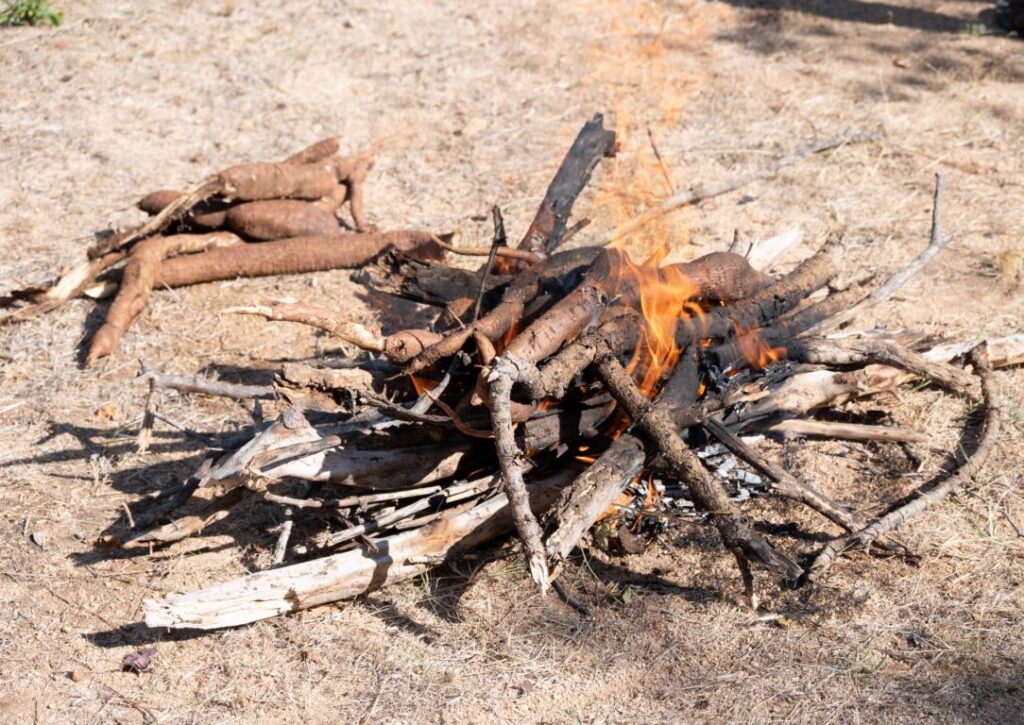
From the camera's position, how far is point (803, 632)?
12.2 ft

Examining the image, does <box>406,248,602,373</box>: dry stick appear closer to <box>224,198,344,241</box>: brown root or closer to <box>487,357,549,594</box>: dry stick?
<box>487,357,549,594</box>: dry stick

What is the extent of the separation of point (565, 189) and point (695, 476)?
212 cm

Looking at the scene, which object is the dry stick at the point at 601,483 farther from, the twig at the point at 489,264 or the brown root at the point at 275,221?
the brown root at the point at 275,221

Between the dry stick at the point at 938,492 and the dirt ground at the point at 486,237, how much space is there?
127 mm

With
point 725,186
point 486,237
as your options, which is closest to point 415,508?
point 486,237

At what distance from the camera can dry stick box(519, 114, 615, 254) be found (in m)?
5.16

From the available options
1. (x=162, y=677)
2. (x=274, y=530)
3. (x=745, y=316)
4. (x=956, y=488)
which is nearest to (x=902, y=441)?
(x=956, y=488)

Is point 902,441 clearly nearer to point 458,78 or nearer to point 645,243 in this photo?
point 645,243

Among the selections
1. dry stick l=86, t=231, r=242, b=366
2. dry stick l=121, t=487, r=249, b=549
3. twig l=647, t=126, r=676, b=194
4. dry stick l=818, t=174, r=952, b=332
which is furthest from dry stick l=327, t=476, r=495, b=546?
twig l=647, t=126, r=676, b=194

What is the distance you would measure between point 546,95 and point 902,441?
4.57 meters

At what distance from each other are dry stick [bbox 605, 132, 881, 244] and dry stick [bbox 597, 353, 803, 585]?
214cm

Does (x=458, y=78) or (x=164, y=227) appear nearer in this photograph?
(x=164, y=227)

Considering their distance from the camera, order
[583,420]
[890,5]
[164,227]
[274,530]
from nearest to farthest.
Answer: [583,420] < [274,530] < [164,227] < [890,5]

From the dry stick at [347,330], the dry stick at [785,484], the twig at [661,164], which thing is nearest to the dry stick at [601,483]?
the dry stick at [785,484]
